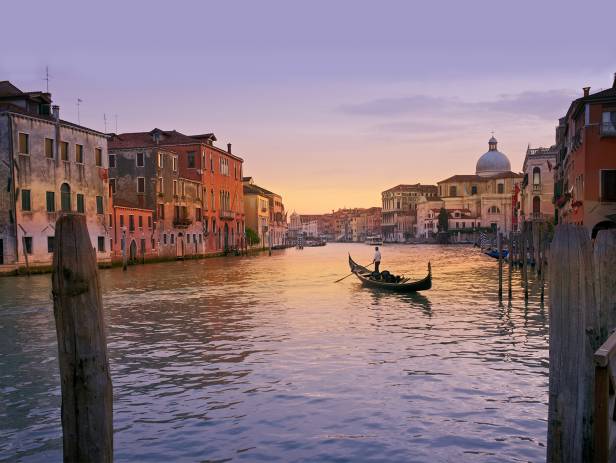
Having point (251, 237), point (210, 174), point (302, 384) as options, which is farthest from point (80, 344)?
point (251, 237)

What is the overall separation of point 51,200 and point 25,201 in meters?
1.67

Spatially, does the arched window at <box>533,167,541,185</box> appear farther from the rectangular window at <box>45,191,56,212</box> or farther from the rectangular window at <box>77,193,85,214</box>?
the rectangular window at <box>45,191,56,212</box>

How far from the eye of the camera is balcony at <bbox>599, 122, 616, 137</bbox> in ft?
78.5

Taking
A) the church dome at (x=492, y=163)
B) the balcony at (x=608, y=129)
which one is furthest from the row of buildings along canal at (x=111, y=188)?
the church dome at (x=492, y=163)

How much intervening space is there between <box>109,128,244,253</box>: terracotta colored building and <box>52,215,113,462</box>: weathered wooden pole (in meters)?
38.7

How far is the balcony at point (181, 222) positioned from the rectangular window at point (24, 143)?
51.0 feet

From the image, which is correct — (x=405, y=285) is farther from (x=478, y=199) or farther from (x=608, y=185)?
(x=478, y=199)

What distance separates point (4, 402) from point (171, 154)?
35436 millimetres

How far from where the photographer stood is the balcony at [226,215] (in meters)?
51.3

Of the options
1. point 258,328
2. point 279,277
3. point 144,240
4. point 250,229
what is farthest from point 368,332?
point 250,229

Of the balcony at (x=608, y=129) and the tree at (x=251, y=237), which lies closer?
the balcony at (x=608, y=129)

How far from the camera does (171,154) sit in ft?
136

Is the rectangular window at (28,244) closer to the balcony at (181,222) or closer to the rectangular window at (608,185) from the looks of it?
the balcony at (181,222)

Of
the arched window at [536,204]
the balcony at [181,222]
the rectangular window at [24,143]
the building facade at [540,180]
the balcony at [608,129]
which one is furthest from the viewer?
the arched window at [536,204]
